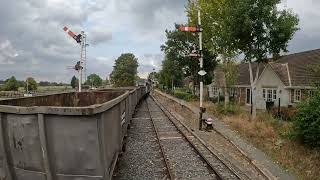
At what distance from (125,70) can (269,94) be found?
336 ft

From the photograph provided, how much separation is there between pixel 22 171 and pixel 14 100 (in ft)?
8.00

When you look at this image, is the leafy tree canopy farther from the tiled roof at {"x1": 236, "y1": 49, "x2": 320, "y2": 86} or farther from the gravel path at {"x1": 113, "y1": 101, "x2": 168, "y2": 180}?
the gravel path at {"x1": 113, "y1": 101, "x2": 168, "y2": 180}

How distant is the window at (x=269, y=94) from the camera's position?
1511 inches

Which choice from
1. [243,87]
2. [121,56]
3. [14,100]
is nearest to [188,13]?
[243,87]

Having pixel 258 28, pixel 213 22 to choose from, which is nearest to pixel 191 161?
pixel 258 28

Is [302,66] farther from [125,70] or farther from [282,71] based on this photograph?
[125,70]

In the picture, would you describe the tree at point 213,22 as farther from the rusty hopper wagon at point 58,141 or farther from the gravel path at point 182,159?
the rusty hopper wagon at point 58,141

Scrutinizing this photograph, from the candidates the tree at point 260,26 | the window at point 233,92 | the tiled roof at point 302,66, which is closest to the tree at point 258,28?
the tree at point 260,26

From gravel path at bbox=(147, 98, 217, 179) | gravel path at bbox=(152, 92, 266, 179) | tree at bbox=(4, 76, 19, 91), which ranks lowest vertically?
gravel path at bbox=(152, 92, 266, 179)

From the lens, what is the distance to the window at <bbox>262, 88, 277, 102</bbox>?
38.4 meters

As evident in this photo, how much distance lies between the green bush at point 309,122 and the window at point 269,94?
72.5 ft

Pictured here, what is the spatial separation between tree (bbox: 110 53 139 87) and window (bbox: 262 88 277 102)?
300 feet

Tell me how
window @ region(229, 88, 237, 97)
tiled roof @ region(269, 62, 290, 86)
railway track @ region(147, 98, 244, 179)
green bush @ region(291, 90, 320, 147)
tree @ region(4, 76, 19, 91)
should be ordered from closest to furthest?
railway track @ region(147, 98, 244, 179)
green bush @ region(291, 90, 320, 147)
tiled roof @ region(269, 62, 290, 86)
window @ region(229, 88, 237, 97)
tree @ region(4, 76, 19, 91)

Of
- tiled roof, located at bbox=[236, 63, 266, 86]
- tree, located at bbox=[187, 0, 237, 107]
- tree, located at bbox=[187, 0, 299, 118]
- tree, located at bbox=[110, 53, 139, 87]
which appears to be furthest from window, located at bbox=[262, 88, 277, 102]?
tree, located at bbox=[110, 53, 139, 87]
